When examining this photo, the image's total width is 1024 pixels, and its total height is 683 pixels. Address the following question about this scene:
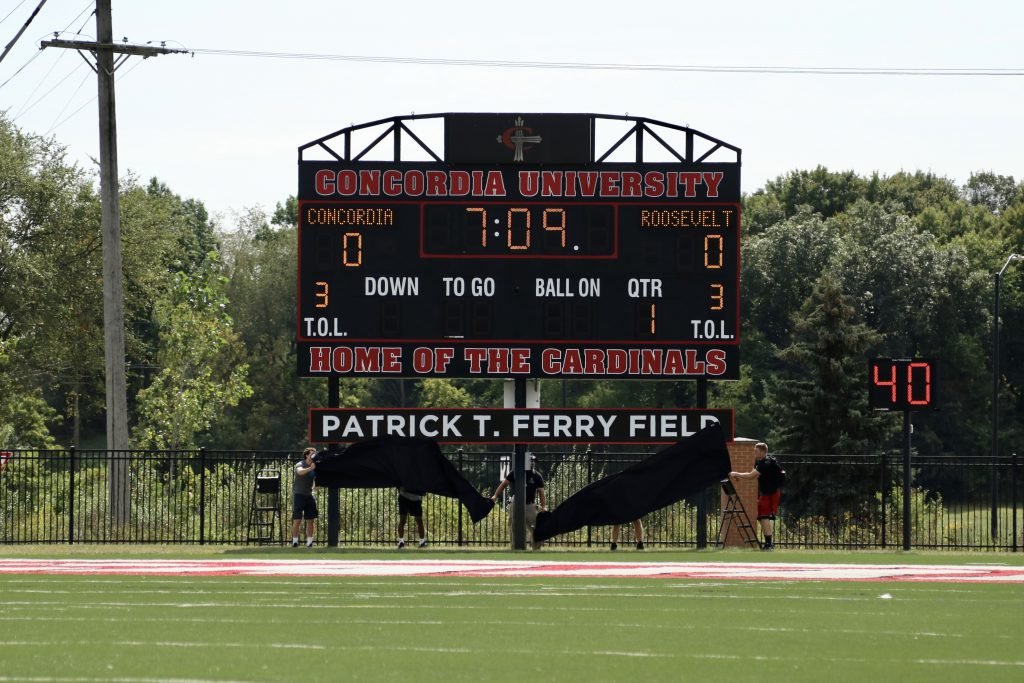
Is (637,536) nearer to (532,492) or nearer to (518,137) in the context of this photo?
(532,492)

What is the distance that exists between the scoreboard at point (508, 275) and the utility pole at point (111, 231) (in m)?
6.10

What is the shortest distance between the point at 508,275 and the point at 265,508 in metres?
5.96

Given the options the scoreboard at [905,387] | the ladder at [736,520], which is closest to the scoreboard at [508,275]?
the scoreboard at [905,387]

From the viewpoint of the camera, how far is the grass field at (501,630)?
10.5 m

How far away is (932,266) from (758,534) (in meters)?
43.9

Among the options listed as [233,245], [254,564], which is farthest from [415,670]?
A: [233,245]

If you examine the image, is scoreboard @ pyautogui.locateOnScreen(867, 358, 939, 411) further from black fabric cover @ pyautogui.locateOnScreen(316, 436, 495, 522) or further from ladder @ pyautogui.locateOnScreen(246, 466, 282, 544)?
ladder @ pyautogui.locateOnScreen(246, 466, 282, 544)

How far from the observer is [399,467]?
25.0 meters

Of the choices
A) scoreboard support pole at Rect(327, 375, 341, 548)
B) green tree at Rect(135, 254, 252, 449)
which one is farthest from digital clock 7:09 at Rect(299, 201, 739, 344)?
green tree at Rect(135, 254, 252, 449)

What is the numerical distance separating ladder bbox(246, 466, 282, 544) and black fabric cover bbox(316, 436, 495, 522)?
1.71 m

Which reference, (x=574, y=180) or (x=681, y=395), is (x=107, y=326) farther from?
(x=681, y=395)

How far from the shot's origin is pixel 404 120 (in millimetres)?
25562

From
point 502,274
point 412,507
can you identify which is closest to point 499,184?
point 502,274

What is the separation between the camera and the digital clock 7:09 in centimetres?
2470
